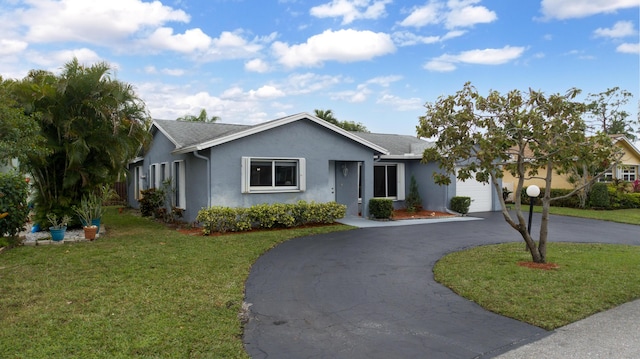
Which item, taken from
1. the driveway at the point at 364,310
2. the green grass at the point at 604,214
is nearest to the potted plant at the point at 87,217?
the driveway at the point at 364,310

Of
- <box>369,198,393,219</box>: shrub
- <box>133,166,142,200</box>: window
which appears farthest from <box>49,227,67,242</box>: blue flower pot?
<box>133,166,142,200</box>: window

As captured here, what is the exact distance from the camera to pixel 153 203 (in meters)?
15.5

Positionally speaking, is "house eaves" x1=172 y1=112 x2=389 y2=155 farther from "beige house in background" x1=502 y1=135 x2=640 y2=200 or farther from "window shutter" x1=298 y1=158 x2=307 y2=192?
"beige house in background" x1=502 y1=135 x2=640 y2=200

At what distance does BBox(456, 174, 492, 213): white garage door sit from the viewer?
59.3 ft

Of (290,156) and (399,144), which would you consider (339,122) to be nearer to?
(399,144)

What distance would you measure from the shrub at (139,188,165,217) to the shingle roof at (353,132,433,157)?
31.0 ft

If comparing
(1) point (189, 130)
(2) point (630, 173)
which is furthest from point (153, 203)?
(2) point (630, 173)

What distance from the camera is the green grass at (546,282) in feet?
16.6

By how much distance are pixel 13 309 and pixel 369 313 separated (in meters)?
4.47

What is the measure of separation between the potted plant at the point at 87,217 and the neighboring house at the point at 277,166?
310cm

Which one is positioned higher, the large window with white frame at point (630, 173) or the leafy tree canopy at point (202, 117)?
the leafy tree canopy at point (202, 117)

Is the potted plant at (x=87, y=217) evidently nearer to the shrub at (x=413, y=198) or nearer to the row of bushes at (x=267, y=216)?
the row of bushes at (x=267, y=216)

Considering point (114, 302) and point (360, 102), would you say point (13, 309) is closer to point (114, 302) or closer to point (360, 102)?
point (114, 302)

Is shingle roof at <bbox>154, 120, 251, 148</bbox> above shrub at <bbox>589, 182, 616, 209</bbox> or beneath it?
above
